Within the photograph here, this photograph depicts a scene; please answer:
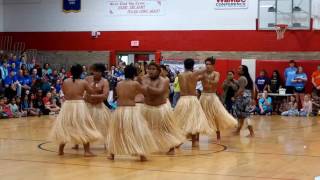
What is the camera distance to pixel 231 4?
2383 cm

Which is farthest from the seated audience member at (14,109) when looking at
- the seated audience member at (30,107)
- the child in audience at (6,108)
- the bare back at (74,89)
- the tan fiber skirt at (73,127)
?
the tan fiber skirt at (73,127)

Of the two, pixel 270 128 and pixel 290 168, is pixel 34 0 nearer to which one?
pixel 270 128

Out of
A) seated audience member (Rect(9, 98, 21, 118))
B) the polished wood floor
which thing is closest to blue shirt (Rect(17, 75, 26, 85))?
seated audience member (Rect(9, 98, 21, 118))

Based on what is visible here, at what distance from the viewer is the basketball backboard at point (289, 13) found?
22.6 m

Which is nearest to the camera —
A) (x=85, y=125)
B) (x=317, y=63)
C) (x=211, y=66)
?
(x=85, y=125)

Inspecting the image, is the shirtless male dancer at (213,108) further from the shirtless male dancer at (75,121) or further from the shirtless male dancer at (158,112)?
the shirtless male dancer at (75,121)

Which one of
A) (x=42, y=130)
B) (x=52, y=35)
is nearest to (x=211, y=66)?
(x=42, y=130)

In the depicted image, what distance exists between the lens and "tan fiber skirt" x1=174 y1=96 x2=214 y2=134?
10.9 meters

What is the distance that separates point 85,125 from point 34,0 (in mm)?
18592

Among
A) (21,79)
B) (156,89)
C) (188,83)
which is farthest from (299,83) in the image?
(156,89)

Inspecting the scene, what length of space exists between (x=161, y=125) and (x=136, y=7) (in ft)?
53.2

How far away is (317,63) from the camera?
22.5m

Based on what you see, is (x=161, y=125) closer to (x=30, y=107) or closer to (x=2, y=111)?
(x=2, y=111)

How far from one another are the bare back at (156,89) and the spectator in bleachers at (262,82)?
1333 centimetres
